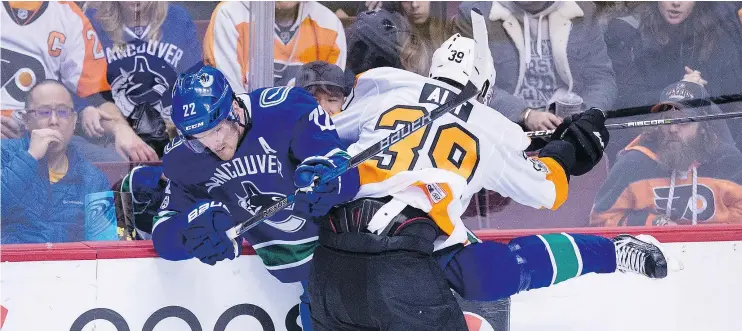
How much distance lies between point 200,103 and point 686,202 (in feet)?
5.36

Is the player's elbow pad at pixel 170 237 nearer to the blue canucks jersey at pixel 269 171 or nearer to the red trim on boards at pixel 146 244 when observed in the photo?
the blue canucks jersey at pixel 269 171

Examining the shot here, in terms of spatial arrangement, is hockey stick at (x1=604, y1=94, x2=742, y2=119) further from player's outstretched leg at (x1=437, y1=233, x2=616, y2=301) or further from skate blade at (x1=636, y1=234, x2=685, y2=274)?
player's outstretched leg at (x1=437, y1=233, x2=616, y2=301)

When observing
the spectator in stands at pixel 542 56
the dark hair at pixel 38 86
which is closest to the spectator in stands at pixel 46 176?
the dark hair at pixel 38 86

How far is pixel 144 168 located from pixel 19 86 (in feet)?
1.68

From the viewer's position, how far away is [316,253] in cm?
254

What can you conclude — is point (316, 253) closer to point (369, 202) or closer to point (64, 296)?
point (369, 202)

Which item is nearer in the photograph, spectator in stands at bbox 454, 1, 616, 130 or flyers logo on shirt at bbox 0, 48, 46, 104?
flyers logo on shirt at bbox 0, 48, 46, 104

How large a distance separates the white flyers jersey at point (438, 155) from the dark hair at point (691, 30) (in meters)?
0.82

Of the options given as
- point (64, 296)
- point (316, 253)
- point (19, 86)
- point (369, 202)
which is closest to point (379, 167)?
point (369, 202)

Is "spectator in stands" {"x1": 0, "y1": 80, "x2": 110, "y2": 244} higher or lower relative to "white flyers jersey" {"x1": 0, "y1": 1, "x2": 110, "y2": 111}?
lower

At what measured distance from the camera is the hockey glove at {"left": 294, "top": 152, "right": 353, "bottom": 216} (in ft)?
7.47

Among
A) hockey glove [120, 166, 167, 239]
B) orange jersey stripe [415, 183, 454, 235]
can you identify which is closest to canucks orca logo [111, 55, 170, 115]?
hockey glove [120, 166, 167, 239]

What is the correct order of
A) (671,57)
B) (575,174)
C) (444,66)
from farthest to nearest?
(671,57), (575,174), (444,66)

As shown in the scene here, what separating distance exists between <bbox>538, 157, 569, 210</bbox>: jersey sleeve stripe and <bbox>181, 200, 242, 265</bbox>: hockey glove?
2.94 ft
